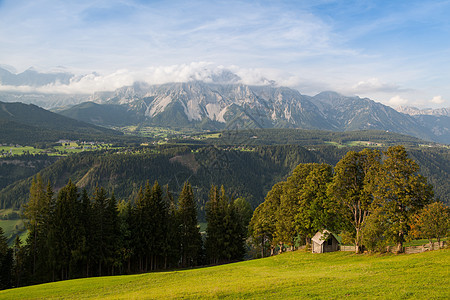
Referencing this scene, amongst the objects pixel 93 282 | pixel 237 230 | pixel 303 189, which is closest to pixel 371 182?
pixel 303 189

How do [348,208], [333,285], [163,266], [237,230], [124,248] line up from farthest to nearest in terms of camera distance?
1. [237,230]
2. [163,266]
3. [124,248]
4. [348,208]
5. [333,285]

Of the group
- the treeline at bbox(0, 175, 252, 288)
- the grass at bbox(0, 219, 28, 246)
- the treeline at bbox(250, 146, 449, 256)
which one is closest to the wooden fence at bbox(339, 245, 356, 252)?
the treeline at bbox(250, 146, 449, 256)

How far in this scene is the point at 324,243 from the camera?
51.0 m

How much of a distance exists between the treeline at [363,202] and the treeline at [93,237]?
24.8 meters

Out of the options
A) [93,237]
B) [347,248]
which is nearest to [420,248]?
[347,248]

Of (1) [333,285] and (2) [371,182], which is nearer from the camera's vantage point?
(1) [333,285]

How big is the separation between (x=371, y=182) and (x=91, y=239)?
2043 inches

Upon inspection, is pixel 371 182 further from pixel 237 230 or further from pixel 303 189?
pixel 237 230

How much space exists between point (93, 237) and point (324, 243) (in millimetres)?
44004

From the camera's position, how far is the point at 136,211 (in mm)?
62219

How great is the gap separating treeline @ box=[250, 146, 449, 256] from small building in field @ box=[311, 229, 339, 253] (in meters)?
1.16

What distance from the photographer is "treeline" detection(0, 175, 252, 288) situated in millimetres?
54344

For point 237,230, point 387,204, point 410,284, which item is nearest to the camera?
point 410,284

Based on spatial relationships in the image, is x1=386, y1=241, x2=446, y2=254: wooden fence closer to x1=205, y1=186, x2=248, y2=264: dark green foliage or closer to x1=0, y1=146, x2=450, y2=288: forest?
x1=0, y1=146, x2=450, y2=288: forest
